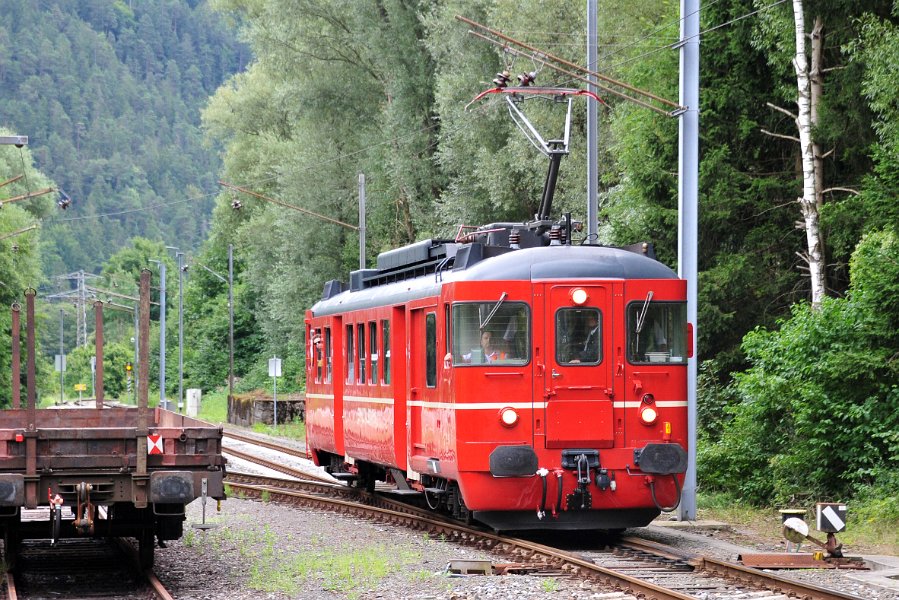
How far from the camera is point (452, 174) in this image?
43688 millimetres

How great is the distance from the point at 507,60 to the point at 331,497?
643 inches

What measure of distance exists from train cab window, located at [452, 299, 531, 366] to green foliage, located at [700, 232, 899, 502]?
4879 millimetres

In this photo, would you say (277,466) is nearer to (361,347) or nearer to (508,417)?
(361,347)

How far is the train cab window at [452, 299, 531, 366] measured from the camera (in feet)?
46.4

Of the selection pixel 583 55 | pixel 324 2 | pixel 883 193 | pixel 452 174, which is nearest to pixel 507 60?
pixel 583 55

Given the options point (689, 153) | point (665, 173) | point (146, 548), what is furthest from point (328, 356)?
point (146, 548)

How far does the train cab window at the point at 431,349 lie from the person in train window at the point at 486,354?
0.94 m

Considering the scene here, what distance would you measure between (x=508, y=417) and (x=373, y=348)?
440 centimetres

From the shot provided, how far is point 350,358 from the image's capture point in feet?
64.3

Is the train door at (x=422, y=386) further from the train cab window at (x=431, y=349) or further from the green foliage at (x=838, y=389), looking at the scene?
the green foliage at (x=838, y=389)

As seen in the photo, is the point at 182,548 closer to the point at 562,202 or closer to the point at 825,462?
the point at 825,462

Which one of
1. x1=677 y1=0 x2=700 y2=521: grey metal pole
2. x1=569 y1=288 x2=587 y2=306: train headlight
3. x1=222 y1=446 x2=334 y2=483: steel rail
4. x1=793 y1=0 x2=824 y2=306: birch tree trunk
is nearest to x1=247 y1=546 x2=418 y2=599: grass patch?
x1=569 y1=288 x2=587 y2=306: train headlight

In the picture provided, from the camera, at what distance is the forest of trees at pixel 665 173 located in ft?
58.1

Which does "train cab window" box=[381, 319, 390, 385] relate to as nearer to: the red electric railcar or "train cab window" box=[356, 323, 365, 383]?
"train cab window" box=[356, 323, 365, 383]
